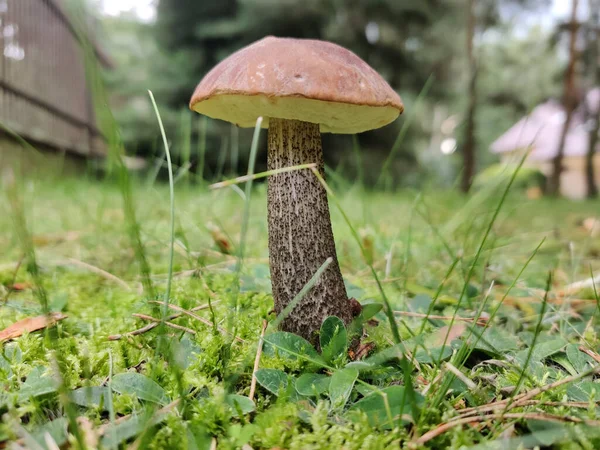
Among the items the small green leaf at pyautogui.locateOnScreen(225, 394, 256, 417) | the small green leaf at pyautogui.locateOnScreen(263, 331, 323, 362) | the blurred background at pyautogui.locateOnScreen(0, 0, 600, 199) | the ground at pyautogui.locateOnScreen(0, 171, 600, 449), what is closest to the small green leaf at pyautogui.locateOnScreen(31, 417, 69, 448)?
the ground at pyautogui.locateOnScreen(0, 171, 600, 449)

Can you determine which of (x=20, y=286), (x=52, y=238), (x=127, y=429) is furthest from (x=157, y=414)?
(x=52, y=238)

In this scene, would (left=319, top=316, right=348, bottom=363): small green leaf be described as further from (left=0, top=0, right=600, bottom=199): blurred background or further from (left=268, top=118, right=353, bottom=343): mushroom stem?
(left=0, top=0, right=600, bottom=199): blurred background

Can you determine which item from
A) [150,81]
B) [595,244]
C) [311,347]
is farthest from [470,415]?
[150,81]

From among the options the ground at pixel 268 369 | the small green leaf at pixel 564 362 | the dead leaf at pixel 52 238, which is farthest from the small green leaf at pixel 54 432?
the dead leaf at pixel 52 238

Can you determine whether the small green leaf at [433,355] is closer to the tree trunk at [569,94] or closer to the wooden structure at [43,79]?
the wooden structure at [43,79]

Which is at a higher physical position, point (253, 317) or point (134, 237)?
point (134, 237)

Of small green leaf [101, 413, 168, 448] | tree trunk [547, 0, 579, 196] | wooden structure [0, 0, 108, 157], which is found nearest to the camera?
small green leaf [101, 413, 168, 448]

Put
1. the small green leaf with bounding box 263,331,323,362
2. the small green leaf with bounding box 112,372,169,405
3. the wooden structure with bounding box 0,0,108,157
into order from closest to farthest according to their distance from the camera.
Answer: the small green leaf with bounding box 112,372,169,405
the small green leaf with bounding box 263,331,323,362
the wooden structure with bounding box 0,0,108,157

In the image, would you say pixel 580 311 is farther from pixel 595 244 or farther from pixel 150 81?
pixel 150 81
